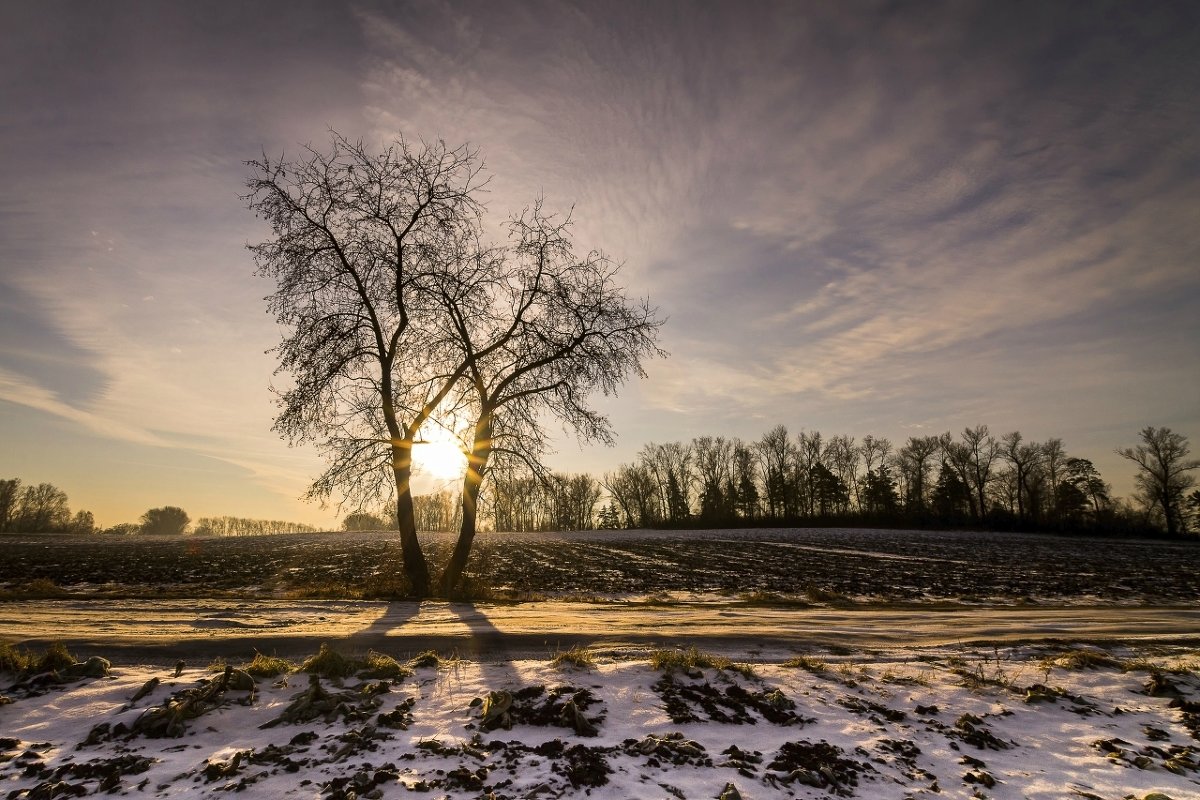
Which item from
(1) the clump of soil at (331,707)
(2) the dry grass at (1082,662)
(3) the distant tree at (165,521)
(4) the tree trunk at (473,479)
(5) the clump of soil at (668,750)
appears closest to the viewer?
(5) the clump of soil at (668,750)

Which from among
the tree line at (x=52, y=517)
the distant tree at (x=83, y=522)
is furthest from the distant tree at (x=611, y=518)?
the distant tree at (x=83, y=522)

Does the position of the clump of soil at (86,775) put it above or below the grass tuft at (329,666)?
below

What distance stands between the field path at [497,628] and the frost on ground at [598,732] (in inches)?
53.9

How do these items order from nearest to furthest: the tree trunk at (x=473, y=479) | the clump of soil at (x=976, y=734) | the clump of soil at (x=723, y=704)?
the clump of soil at (x=976, y=734), the clump of soil at (x=723, y=704), the tree trunk at (x=473, y=479)

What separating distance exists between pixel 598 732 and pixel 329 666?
115 inches

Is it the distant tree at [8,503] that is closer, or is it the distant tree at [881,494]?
the distant tree at [881,494]

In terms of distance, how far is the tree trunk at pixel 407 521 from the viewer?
14.6 metres

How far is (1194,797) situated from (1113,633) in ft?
23.6

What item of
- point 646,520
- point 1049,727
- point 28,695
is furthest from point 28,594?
point 646,520

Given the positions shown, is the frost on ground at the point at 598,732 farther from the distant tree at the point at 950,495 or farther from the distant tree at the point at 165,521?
the distant tree at the point at 165,521

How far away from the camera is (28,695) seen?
16.1ft

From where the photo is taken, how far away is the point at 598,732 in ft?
15.6

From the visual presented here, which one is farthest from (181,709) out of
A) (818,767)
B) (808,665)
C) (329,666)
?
(808,665)

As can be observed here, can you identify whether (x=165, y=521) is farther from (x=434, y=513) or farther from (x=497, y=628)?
(x=497, y=628)
